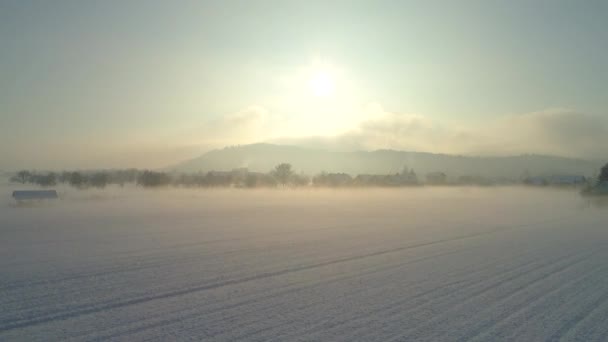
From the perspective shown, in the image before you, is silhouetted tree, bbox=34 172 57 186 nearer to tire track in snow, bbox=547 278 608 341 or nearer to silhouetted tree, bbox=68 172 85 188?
silhouetted tree, bbox=68 172 85 188

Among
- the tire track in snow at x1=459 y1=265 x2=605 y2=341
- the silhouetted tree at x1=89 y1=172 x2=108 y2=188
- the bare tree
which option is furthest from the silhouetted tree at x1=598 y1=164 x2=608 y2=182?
the silhouetted tree at x1=89 y1=172 x2=108 y2=188

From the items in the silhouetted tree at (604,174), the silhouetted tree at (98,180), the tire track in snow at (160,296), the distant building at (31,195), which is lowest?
the tire track in snow at (160,296)

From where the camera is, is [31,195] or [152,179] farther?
[152,179]

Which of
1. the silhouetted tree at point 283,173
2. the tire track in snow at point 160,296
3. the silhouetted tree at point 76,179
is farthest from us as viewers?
the silhouetted tree at point 283,173

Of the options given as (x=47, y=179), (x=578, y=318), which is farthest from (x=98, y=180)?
(x=578, y=318)

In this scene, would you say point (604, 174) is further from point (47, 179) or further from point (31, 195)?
point (47, 179)

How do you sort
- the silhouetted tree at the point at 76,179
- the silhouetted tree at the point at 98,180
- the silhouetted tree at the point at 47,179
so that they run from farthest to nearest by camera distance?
1. the silhouetted tree at the point at 98,180
2. the silhouetted tree at the point at 76,179
3. the silhouetted tree at the point at 47,179

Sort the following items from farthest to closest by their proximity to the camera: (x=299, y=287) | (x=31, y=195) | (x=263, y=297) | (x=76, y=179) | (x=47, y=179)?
(x=76, y=179) → (x=47, y=179) → (x=31, y=195) → (x=299, y=287) → (x=263, y=297)

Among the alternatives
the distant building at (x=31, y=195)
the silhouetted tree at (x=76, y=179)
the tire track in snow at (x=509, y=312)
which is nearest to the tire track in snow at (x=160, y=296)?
the tire track in snow at (x=509, y=312)

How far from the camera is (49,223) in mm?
23797

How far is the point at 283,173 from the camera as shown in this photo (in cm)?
11300

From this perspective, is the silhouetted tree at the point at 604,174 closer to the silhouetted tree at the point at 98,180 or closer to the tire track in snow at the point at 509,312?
the tire track in snow at the point at 509,312

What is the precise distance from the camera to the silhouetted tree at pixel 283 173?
10888 centimetres

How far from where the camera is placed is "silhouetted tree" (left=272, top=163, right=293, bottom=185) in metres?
109
